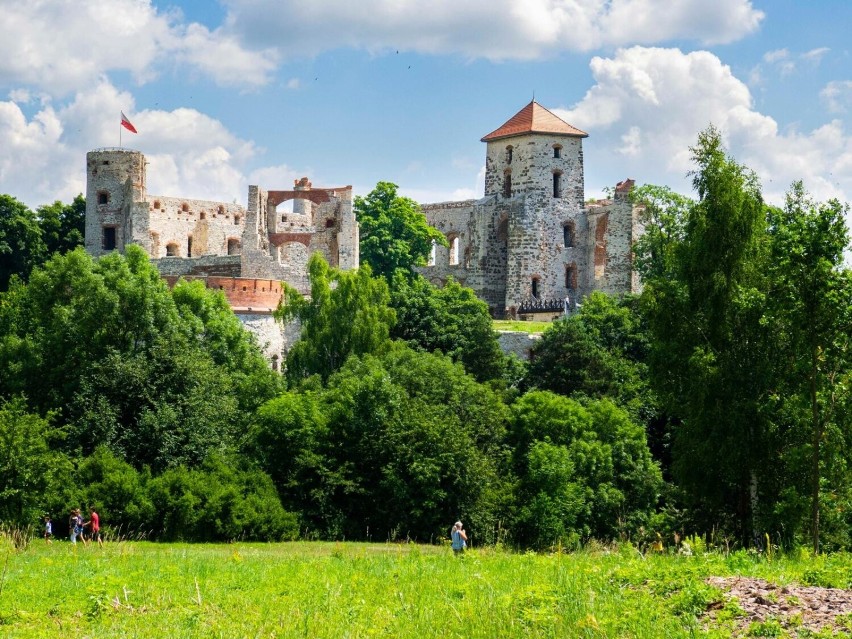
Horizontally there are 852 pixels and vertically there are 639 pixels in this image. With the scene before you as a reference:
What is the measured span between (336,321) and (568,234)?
73.8ft

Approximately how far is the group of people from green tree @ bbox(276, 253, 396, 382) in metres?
11.4

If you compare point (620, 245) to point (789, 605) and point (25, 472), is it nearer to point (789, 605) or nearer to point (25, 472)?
point (25, 472)

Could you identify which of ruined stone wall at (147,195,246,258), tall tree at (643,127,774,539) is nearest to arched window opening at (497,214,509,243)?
ruined stone wall at (147,195,246,258)

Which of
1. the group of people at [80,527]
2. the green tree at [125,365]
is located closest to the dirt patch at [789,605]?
the group of people at [80,527]

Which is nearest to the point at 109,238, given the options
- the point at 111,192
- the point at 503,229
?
the point at 111,192

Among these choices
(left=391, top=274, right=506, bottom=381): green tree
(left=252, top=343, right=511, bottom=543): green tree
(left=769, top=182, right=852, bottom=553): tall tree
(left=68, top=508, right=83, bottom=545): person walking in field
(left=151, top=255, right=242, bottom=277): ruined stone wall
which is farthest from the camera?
(left=151, top=255, right=242, bottom=277): ruined stone wall

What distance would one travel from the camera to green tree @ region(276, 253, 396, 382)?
38.2 m

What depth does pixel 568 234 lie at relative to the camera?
58812 millimetres

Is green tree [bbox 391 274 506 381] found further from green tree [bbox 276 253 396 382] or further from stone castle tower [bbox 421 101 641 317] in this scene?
stone castle tower [bbox 421 101 641 317]

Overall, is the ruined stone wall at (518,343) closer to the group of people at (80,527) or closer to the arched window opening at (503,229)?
the arched window opening at (503,229)

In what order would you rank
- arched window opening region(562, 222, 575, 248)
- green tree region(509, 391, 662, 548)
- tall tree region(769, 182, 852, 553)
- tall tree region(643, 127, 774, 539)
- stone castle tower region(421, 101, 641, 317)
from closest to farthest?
tall tree region(769, 182, 852, 553) < tall tree region(643, 127, 774, 539) < green tree region(509, 391, 662, 548) < stone castle tower region(421, 101, 641, 317) < arched window opening region(562, 222, 575, 248)

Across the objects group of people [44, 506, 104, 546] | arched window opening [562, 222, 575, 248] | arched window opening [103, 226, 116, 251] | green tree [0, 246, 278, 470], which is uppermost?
arched window opening [562, 222, 575, 248]

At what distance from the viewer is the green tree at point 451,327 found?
42125 millimetres

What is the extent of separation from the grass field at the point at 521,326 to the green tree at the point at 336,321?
32.0ft
